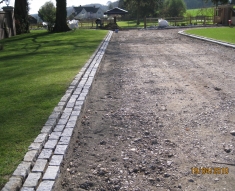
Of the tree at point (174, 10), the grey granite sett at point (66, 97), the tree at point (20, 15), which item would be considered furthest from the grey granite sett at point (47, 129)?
the tree at point (174, 10)

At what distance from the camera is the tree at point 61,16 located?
97.7ft

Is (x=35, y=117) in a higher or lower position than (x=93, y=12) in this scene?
lower

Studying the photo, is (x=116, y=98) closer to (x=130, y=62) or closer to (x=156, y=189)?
(x=156, y=189)

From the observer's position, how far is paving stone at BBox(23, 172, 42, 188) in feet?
10.2

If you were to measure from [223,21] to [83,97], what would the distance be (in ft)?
117

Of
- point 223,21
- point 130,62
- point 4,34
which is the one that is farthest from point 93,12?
point 130,62

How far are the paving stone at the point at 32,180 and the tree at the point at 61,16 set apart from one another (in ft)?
93.5

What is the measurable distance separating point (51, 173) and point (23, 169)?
31cm

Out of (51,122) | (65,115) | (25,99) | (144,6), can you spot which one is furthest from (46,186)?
(144,6)

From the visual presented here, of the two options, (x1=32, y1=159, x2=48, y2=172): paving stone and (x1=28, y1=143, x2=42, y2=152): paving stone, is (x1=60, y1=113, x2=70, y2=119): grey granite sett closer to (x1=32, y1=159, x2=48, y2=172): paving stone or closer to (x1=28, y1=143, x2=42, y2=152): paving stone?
(x1=28, y1=143, x2=42, y2=152): paving stone

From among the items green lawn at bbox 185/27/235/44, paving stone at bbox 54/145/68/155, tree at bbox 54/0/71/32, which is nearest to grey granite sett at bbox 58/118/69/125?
paving stone at bbox 54/145/68/155

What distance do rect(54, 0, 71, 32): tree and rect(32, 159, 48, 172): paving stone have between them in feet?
92.4

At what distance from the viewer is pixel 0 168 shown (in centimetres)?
339
